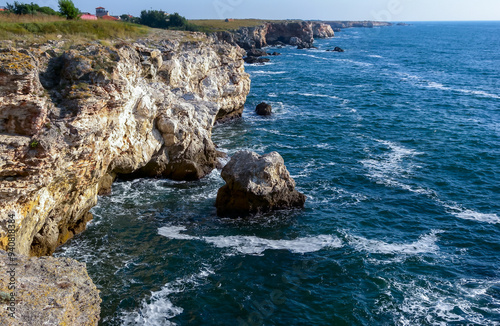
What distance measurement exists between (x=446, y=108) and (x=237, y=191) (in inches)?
1668

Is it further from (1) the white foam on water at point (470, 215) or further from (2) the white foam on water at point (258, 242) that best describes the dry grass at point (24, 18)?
(1) the white foam on water at point (470, 215)

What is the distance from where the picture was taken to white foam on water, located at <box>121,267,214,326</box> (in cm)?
1788

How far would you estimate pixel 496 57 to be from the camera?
113688 mm

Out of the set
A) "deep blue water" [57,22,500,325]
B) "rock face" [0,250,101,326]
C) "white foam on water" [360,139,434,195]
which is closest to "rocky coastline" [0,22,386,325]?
"rock face" [0,250,101,326]

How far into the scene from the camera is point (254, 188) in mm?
27453

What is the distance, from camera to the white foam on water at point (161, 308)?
17.9 metres

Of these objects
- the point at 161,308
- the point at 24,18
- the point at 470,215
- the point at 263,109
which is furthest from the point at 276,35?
the point at 161,308

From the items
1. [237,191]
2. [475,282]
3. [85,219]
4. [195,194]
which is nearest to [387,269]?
[475,282]

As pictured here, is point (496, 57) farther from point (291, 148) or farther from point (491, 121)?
point (291, 148)

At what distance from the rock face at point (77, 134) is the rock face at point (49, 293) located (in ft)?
20.0

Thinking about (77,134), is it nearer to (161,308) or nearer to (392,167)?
(161,308)

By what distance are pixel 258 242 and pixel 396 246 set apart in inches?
333

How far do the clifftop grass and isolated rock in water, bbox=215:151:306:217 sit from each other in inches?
638

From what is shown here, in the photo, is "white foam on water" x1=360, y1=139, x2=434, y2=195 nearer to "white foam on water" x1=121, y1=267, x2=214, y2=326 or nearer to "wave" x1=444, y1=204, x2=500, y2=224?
"wave" x1=444, y1=204, x2=500, y2=224
